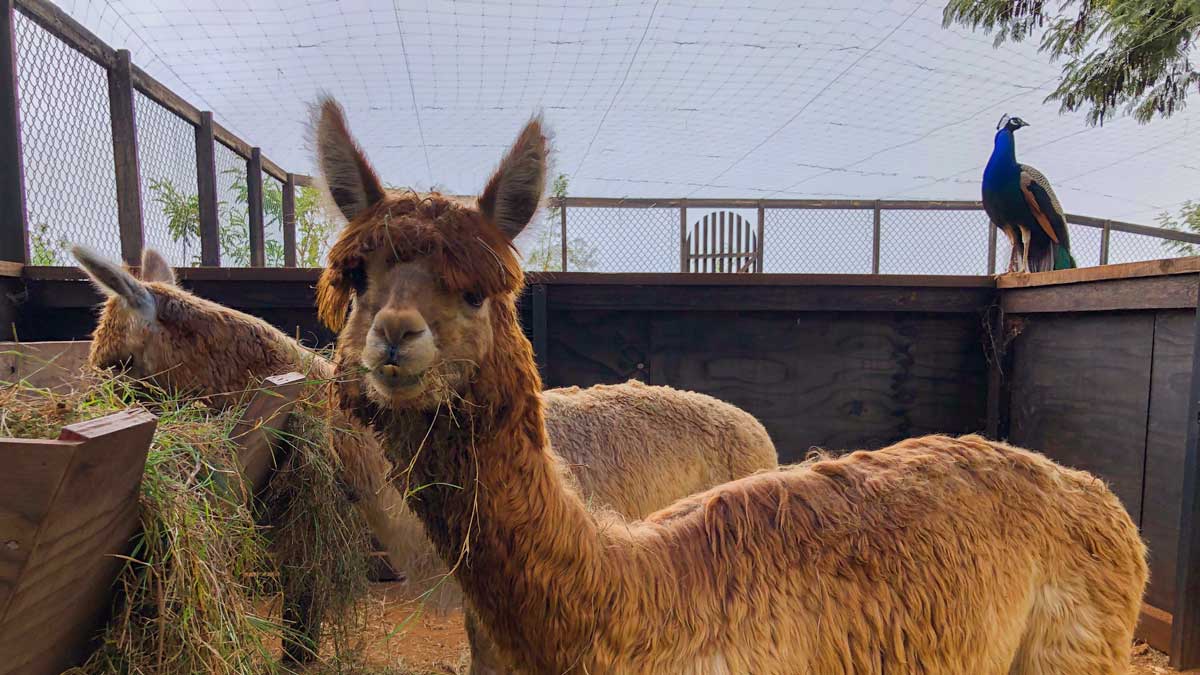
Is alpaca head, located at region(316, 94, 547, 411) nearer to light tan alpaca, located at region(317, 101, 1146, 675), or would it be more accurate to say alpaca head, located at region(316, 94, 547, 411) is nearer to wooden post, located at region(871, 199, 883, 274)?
light tan alpaca, located at region(317, 101, 1146, 675)

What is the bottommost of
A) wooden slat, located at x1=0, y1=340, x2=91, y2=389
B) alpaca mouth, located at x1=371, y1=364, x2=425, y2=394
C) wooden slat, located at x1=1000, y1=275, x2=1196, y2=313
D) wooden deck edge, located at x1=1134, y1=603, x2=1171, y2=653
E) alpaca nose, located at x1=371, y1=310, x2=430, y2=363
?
wooden deck edge, located at x1=1134, y1=603, x2=1171, y2=653

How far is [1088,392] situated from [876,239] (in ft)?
20.7

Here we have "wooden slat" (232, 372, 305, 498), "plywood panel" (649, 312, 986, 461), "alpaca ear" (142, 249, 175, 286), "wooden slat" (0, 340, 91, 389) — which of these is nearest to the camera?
"wooden slat" (232, 372, 305, 498)

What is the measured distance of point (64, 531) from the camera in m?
1.03

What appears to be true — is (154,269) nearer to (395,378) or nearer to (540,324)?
(540,324)

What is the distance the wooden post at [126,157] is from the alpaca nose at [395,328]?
470 cm

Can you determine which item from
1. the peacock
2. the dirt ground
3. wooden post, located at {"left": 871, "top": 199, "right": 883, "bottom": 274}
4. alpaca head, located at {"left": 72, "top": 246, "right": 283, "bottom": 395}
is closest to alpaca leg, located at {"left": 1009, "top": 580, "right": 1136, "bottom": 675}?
the dirt ground

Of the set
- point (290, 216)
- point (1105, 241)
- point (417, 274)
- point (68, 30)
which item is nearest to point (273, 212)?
point (290, 216)

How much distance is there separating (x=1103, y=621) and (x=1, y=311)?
649 centimetres

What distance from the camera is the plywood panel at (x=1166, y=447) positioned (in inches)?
147

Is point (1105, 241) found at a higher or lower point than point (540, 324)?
higher

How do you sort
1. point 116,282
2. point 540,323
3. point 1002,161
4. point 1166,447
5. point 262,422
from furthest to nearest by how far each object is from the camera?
point 1002,161 < point 540,323 < point 1166,447 < point 116,282 < point 262,422

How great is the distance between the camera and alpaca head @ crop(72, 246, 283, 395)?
9.00ft

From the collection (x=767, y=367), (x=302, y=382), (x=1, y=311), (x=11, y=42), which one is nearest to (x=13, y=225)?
(x=1, y=311)
